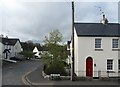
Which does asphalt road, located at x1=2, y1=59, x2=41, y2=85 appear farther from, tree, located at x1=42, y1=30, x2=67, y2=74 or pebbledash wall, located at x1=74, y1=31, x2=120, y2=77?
pebbledash wall, located at x1=74, y1=31, x2=120, y2=77

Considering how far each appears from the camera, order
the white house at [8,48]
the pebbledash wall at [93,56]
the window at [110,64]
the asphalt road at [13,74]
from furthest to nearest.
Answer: the white house at [8,48] → the window at [110,64] → the pebbledash wall at [93,56] → the asphalt road at [13,74]

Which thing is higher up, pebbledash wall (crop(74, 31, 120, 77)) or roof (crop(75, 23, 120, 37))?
roof (crop(75, 23, 120, 37))

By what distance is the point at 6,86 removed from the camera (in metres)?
20.4

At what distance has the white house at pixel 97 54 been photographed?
2845 centimetres

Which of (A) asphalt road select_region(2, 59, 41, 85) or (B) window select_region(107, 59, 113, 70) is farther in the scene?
(B) window select_region(107, 59, 113, 70)

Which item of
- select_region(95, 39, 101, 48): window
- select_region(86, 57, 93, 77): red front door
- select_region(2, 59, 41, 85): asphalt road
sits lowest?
select_region(2, 59, 41, 85): asphalt road

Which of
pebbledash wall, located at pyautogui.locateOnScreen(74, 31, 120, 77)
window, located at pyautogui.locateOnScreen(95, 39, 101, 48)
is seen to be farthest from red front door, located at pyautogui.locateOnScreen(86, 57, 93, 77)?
window, located at pyautogui.locateOnScreen(95, 39, 101, 48)

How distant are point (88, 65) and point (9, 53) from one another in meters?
49.6

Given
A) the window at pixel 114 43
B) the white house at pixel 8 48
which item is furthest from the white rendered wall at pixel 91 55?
the white house at pixel 8 48

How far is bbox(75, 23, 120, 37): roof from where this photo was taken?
28797 mm

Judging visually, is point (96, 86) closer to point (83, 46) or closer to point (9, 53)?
point (83, 46)

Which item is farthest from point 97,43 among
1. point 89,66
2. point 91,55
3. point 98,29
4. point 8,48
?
point 8,48

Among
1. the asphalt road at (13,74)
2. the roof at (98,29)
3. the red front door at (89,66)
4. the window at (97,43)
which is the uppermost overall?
the roof at (98,29)

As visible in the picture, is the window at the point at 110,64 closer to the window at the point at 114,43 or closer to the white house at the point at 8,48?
the window at the point at 114,43
